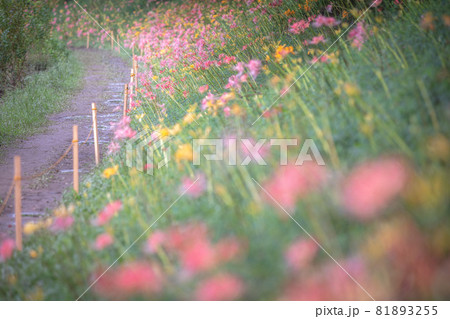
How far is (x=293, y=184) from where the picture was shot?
2424mm

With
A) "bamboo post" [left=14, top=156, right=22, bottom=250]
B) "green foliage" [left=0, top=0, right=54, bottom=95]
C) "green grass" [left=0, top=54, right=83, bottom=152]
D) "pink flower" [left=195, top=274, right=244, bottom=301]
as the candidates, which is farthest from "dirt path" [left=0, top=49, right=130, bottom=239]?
"pink flower" [left=195, top=274, right=244, bottom=301]

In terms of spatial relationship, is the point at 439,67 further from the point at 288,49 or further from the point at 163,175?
the point at 163,175

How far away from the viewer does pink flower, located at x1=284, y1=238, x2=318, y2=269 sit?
221cm

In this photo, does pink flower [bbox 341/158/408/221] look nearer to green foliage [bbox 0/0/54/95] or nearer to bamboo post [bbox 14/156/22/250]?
bamboo post [bbox 14/156/22/250]

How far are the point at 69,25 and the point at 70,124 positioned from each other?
11760mm

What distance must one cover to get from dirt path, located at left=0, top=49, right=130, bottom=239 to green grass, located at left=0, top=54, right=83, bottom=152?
0.23 m

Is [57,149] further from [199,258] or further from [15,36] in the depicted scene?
[199,258]

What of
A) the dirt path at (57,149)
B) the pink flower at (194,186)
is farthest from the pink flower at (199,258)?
the dirt path at (57,149)

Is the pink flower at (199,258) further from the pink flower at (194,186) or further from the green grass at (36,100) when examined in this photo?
the green grass at (36,100)

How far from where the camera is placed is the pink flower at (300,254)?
2213 millimetres

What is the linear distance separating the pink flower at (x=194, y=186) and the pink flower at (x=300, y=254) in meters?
1.11

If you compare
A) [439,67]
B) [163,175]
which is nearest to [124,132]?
[163,175]

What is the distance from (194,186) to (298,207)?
902 mm

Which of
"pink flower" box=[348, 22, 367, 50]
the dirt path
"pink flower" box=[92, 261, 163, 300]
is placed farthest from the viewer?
the dirt path
